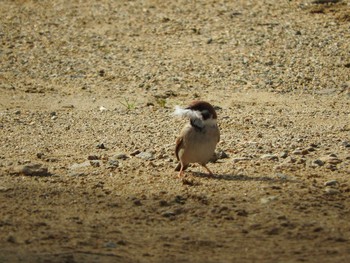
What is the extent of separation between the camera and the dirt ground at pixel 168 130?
678cm

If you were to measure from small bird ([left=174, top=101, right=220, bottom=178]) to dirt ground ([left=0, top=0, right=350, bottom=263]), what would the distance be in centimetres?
23

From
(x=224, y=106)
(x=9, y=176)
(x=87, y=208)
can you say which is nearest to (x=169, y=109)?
(x=224, y=106)

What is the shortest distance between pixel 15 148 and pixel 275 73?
162 inches

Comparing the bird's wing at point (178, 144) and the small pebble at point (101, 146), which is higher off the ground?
the bird's wing at point (178, 144)

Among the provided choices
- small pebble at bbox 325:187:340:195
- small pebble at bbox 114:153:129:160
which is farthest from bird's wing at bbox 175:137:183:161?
Answer: small pebble at bbox 325:187:340:195

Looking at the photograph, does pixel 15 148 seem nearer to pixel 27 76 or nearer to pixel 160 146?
pixel 160 146

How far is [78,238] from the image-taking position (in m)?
6.68

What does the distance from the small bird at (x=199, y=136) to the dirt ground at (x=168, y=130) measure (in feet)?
0.75

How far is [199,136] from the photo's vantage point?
8.21 m

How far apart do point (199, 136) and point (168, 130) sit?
2.05 m

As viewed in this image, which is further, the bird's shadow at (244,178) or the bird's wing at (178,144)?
the bird's wing at (178,144)

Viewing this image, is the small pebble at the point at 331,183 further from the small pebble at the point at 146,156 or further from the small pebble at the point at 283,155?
the small pebble at the point at 146,156

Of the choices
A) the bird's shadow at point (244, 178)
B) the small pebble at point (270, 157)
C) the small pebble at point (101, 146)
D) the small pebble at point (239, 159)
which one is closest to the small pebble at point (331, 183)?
the bird's shadow at point (244, 178)

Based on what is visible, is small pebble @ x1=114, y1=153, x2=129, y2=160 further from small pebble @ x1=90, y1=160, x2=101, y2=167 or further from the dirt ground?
small pebble @ x1=90, y1=160, x2=101, y2=167
